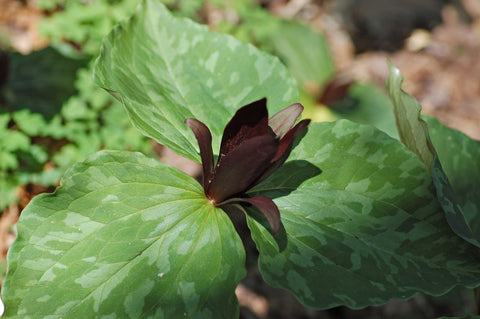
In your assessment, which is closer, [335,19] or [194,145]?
[194,145]

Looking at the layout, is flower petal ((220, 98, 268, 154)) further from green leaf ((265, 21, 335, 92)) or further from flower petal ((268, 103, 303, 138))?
green leaf ((265, 21, 335, 92))

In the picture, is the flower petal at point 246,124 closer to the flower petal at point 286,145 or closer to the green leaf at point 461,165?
the flower petal at point 286,145

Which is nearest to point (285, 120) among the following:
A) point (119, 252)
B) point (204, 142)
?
point (204, 142)

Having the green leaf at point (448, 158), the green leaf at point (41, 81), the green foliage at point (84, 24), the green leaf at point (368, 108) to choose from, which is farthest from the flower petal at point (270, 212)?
the green leaf at point (368, 108)

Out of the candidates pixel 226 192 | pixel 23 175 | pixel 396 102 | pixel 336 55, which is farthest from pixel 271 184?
pixel 336 55

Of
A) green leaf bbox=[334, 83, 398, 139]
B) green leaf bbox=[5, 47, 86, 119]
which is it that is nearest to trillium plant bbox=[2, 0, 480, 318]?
green leaf bbox=[5, 47, 86, 119]

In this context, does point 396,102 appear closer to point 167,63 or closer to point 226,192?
point 226,192

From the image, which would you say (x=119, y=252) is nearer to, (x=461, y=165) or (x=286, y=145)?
(x=286, y=145)

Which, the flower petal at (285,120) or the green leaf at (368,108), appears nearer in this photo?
the flower petal at (285,120)
